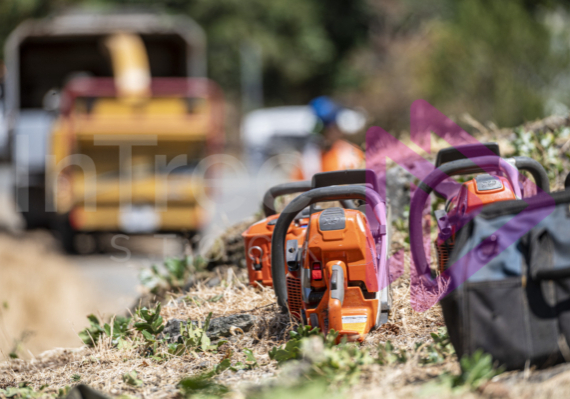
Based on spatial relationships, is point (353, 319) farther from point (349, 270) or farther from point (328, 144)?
point (328, 144)

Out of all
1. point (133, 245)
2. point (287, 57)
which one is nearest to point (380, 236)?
point (133, 245)

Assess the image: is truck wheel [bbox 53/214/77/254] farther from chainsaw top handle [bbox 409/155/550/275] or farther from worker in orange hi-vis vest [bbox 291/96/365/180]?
chainsaw top handle [bbox 409/155/550/275]

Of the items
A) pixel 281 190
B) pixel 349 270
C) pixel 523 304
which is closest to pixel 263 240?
pixel 281 190

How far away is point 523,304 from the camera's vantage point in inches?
78.6

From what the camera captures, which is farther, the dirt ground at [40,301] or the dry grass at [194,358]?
the dirt ground at [40,301]

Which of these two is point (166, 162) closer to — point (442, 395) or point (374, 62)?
point (442, 395)

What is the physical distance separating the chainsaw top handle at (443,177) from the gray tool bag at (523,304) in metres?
0.73

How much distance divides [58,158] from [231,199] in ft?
23.1

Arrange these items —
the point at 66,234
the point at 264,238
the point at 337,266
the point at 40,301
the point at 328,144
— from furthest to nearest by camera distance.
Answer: the point at 66,234 < the point at 328,144 < the point at 40,301 < the point at 264,238 < the point at 337,266

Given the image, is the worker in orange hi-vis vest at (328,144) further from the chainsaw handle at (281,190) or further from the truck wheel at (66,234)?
the truck wheel at (66,234)

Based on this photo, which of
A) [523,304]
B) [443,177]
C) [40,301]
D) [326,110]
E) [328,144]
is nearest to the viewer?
[523,304]

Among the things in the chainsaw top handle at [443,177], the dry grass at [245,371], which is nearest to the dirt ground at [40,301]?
the dry grass at [245,371]

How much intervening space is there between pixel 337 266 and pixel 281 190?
3.24ft

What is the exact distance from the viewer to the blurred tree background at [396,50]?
1384cm
